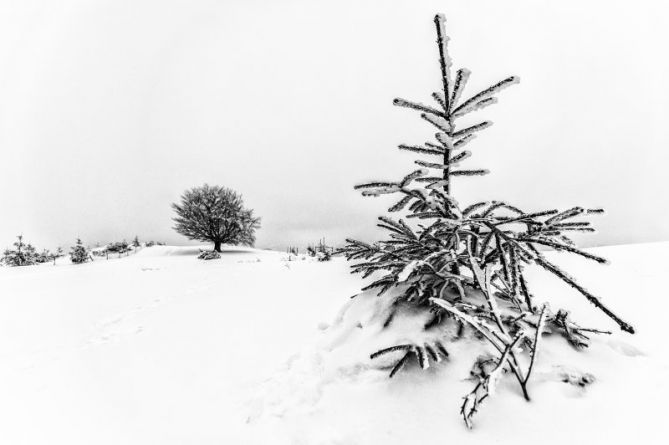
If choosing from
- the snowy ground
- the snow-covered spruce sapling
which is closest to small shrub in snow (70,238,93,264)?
the snowy ground

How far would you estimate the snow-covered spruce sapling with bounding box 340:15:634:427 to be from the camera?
1509 mm

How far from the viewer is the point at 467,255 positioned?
190 centimetres

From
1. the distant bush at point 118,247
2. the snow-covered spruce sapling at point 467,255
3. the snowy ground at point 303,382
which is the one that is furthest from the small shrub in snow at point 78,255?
the snow-covered spruce sapling at point 467,255

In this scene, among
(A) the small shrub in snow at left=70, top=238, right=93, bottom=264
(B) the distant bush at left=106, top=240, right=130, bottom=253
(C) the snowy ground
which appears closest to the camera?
(C) the snowy ground

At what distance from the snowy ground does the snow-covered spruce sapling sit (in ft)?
0.42

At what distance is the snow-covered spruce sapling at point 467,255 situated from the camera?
4.95 feet

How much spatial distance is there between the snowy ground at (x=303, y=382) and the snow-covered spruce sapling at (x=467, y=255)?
0.13 m

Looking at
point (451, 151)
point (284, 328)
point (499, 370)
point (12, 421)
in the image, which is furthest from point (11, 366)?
point (451, 151)

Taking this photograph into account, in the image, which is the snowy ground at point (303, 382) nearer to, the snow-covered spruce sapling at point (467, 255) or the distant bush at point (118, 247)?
the snow-covered spruce sapling at point (467, 255)

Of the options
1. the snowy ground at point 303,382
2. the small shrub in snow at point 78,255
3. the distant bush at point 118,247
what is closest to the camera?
the snowy ground at point 303,382

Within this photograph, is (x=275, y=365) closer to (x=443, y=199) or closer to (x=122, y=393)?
(x=122, y=393)

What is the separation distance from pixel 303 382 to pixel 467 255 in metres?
1.55

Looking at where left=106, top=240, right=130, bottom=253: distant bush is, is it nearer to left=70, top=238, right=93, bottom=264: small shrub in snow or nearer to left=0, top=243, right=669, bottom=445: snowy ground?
left=70, top=238, right=93, bottom=264: small shrub in snow

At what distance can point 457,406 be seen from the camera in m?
1.44
